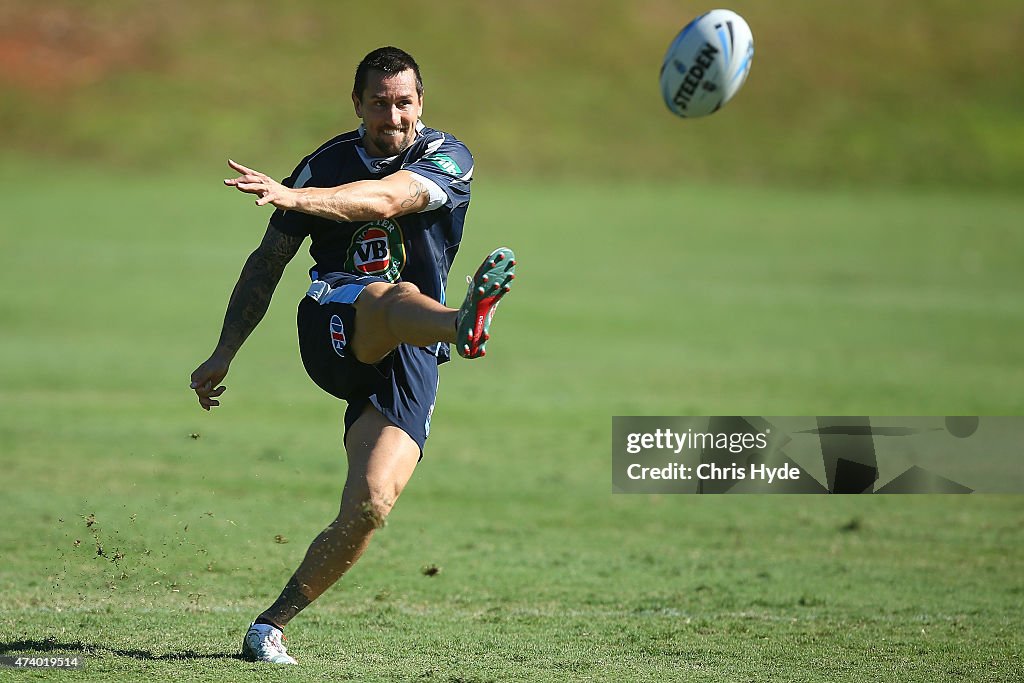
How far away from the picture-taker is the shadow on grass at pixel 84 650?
5430 millimetres

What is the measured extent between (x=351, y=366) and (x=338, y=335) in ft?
0.48

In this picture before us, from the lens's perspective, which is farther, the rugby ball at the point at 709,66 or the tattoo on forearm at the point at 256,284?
the rugby ball at the point at 709,66

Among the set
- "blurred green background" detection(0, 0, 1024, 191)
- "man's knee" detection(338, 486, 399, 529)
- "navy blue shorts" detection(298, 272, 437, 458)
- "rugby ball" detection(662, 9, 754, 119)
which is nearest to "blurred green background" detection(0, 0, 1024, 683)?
"blurred green background" detection(0, 0, 1024, 191)

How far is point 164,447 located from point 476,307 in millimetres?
6834

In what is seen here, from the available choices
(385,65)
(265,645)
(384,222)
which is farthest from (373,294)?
(265,645)

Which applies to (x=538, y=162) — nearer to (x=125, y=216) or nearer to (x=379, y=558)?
(x=125, y=216)

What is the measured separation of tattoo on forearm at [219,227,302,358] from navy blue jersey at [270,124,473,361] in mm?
77

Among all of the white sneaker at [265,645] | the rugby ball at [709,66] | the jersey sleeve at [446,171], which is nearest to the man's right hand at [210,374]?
the white sneaker at [265,645]

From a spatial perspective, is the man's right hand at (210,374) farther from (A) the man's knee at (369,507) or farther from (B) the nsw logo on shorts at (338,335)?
(A) the man's knee at (369,507)

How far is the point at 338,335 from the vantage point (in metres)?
5.50

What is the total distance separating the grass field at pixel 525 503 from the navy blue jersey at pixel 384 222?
1.64 m

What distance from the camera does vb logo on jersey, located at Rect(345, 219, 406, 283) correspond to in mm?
5715

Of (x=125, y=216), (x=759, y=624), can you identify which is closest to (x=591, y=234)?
(x=125, y=216)

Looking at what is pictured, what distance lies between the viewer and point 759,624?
6406 mm
